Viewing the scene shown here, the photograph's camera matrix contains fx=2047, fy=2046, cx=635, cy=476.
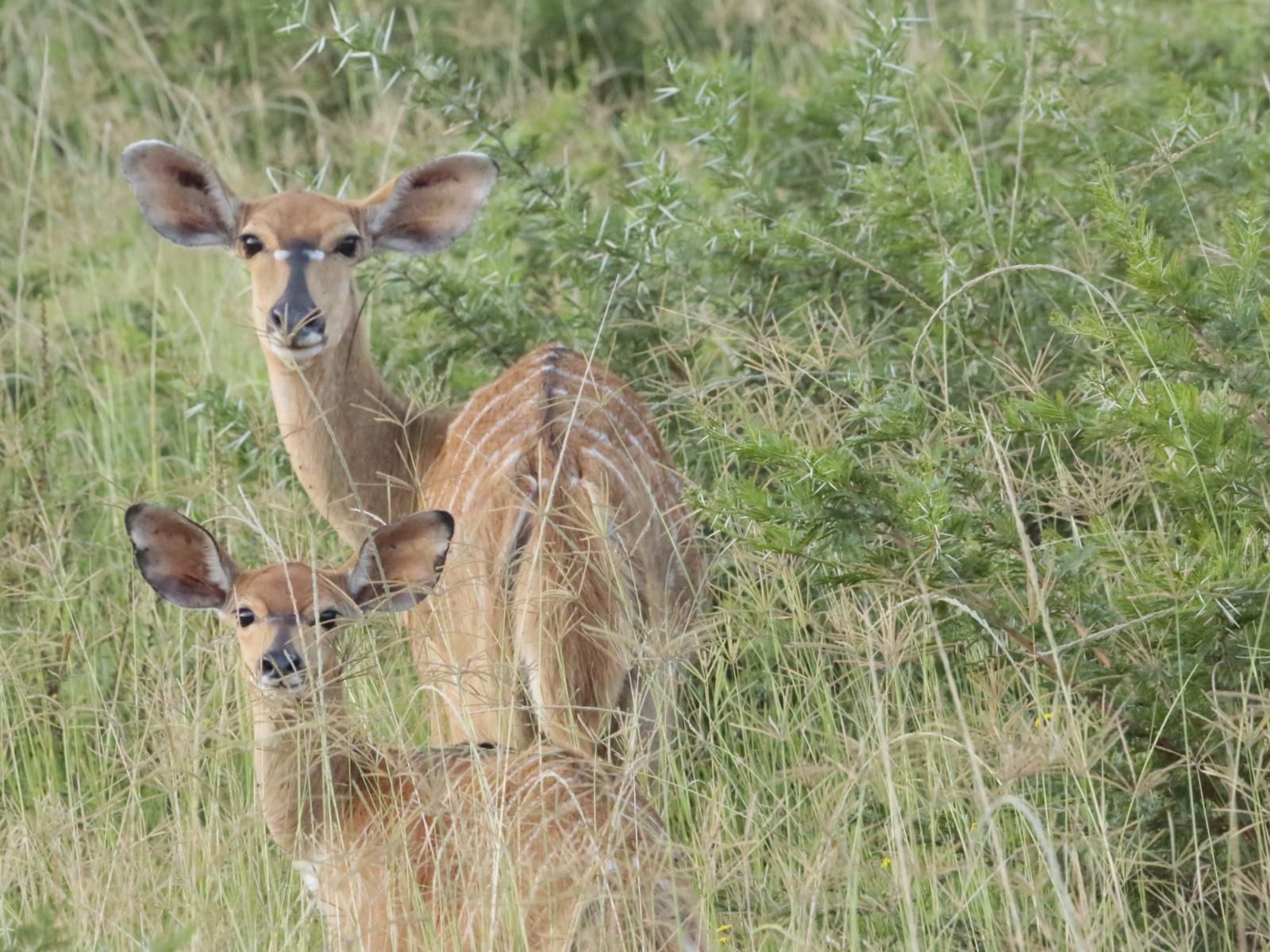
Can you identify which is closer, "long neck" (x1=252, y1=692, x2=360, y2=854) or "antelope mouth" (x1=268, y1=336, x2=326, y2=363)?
"long neck" (x1=252, y1=692, x2=360, y2=854)

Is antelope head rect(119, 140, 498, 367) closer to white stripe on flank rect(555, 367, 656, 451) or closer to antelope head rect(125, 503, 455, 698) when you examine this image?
white stripe on flank rect(555, 367, 656, 451)

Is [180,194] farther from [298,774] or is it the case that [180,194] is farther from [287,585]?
[298,774]

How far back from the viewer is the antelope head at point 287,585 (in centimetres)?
398

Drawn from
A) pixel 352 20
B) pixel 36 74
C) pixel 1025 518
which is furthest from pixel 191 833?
pixel 36 74

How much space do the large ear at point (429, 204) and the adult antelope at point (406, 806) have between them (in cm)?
146

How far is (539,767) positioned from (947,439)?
4.29ft

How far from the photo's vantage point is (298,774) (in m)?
3.86

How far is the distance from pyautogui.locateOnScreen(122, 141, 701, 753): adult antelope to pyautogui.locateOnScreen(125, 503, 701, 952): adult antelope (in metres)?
0.17

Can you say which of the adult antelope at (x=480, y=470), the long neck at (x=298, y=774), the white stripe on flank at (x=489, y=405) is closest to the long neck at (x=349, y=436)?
the adult antelope at (x=480, y=470)

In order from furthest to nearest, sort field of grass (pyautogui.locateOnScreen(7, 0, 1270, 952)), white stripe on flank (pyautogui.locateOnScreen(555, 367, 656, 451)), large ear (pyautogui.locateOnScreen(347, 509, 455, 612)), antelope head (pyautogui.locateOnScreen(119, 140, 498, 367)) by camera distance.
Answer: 1. antelope head (pyautogui.locateOnScreen(119, 140, 498, 367))
2. white stripe on flank (pyautogui.locateOnScreen(555, 367, 656, 451))
3. large ear (pyautogui.locateOnScreen(347, 509, 455, 612))
4. field of grass (pyautogui.locateOnScreen(7, 0, 1270, 952))

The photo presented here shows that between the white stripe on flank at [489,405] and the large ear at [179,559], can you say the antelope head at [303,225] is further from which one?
the large ear at [179,559]

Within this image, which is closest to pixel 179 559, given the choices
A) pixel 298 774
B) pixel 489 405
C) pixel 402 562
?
Answer: pixel 402 562

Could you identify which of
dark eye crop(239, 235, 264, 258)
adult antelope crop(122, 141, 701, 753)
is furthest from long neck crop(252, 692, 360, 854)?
dark eye crop(239, 235, 264, 258)

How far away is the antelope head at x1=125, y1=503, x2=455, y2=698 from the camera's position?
3.98 m
